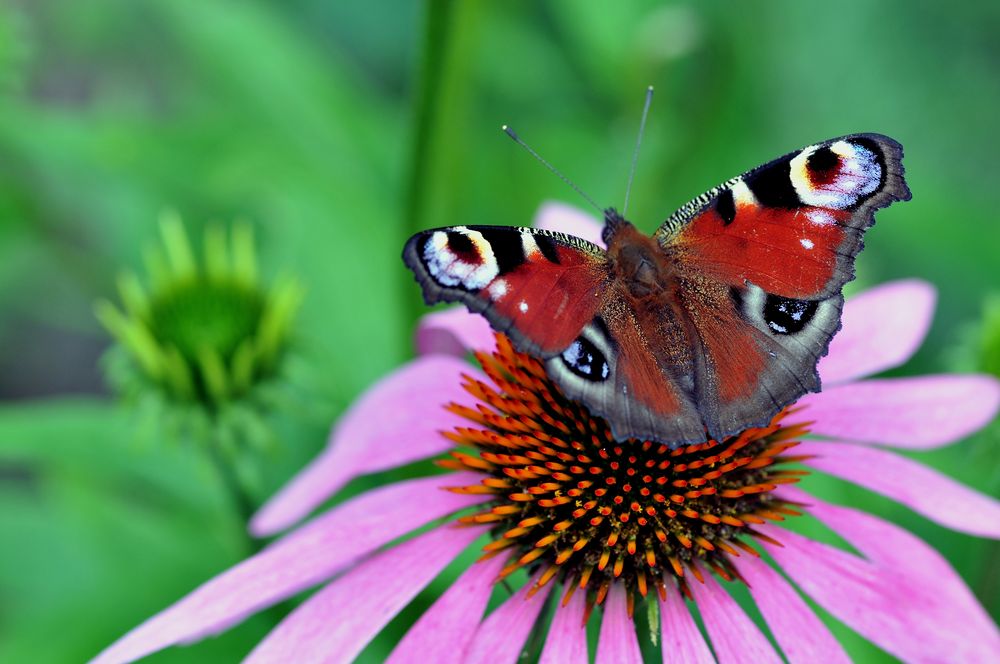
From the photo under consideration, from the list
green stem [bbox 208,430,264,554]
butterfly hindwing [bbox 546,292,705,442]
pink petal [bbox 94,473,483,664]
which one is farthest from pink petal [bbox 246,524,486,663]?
green stem [bbox 208,430,264,554]

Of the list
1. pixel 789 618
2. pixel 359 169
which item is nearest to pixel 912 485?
pixel 789 618

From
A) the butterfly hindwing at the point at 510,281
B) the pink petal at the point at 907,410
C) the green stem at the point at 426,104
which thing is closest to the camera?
the butterfly hindwing at the point at 510,281

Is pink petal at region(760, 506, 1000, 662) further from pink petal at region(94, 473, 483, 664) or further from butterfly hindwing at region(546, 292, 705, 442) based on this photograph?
pink petal at region(94, 473, 483, 664)

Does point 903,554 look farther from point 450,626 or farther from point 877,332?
point 450,626

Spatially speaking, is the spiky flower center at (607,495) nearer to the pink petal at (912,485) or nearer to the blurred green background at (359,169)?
the pink petal at (912,485)

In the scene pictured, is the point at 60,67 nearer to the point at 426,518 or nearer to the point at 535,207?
the point at 535,207

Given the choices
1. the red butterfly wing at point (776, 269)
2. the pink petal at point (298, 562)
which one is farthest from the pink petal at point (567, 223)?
the pink petal at point (298, 562)

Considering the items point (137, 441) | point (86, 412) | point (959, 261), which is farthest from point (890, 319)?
point (86, 412)
